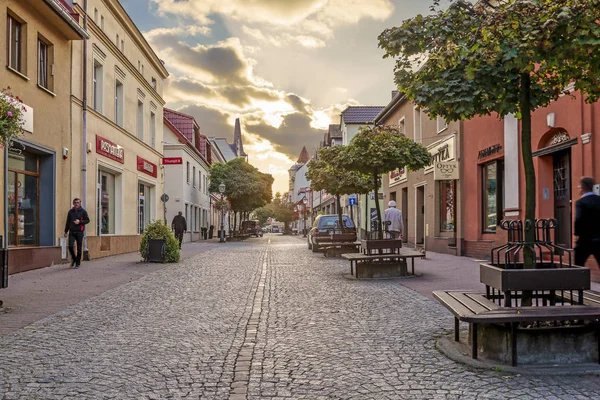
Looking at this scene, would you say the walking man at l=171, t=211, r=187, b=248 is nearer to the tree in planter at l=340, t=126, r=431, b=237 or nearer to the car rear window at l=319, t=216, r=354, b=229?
the car rear window at l=319, t=216, r=354, b=229

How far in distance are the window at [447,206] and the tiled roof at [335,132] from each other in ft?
100

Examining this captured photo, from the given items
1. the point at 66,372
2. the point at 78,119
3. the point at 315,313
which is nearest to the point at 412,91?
the point at 315,313

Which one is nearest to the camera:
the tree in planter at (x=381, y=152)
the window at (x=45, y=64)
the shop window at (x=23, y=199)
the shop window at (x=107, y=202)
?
the shop window at (x=23, y=199)

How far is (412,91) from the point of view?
600 cm

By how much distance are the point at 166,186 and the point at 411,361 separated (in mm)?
34747

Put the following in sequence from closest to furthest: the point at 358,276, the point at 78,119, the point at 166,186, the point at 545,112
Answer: the point at 358,276, the point at 545,112, the point at 78,119, the point at 166,186

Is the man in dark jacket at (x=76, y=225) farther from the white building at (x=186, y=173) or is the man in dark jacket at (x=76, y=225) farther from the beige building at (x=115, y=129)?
the white building at (x=186, y=173)

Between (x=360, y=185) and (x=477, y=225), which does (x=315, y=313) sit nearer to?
(x=477, y=225)

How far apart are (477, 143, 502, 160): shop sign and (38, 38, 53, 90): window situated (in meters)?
12.5

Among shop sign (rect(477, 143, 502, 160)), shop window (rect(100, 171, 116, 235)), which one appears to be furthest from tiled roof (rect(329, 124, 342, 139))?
shop sign (rect(477, 143, 502, 160))

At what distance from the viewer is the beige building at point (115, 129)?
57.9 feet

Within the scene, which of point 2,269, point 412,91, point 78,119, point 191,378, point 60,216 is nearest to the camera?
point 191,378

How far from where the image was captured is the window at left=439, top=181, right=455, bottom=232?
20766 millimetres

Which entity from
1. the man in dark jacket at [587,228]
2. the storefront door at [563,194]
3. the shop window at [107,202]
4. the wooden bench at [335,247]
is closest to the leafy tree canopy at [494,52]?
the man in dark jacket at [587,228]
